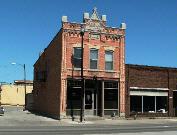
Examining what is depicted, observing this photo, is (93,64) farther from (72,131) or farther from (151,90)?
(72,131)

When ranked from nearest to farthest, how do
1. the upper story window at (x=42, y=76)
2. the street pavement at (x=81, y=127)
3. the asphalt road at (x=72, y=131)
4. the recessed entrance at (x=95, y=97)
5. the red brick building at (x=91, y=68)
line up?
the asphalt road at (x=72, y=131) → the street pavement at (x=81, y=127) → the red brick building at (x=91, y=68) → the recessed entrance at (x=95, y=97) → the upper story window at (x=42, y=76)

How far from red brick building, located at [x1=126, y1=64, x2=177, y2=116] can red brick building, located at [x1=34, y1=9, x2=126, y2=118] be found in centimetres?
121

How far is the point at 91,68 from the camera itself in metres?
38.4

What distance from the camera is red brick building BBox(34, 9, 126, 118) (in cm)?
3756

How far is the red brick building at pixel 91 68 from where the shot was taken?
37.6 meters

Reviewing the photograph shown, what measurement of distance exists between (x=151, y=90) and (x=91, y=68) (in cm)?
688

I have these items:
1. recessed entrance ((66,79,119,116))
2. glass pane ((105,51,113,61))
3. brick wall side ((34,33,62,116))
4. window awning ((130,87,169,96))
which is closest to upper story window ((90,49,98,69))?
glass pane ((105,51,113,61))

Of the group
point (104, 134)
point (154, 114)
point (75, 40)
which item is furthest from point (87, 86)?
point (104, 134)

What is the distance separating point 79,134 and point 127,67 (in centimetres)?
1801

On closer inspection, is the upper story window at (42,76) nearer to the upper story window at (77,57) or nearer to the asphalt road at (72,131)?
the upper story window at (77,57)

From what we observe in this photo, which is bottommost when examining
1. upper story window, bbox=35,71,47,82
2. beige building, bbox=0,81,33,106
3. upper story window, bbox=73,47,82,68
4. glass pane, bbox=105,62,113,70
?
beige building, bbox=0,81,33,106

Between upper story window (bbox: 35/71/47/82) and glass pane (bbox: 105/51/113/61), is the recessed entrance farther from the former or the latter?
upper story window (bbox: 35/71/47/82)

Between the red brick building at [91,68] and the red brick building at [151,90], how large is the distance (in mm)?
1213

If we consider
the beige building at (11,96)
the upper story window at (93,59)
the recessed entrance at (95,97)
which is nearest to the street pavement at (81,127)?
the recessed entrance at (95,97)
